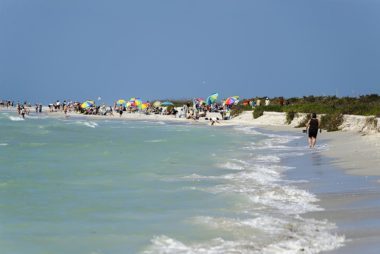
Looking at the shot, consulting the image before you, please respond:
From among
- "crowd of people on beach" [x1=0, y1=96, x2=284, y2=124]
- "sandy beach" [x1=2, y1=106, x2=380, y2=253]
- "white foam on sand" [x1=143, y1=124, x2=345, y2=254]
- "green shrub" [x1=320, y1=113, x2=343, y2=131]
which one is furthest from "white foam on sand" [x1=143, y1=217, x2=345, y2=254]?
"crowd of people on beach" [x1=0, y1=96, x2=284, y2=124]

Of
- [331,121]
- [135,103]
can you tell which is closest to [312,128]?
[331,121]

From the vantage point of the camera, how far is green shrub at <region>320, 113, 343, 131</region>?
33784 mm

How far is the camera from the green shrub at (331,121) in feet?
111

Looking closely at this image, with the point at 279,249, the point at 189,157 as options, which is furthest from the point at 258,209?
the point at 189,157

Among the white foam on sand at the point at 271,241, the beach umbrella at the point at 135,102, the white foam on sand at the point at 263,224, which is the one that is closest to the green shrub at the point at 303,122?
the white foam on sand at the point at 263,224

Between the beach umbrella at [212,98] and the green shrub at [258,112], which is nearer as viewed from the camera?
the green shrub at [258,112]

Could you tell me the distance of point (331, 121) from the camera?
3472 centimetres

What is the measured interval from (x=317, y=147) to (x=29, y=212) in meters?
15.1

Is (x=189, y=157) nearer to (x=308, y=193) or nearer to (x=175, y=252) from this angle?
(x=308, y=193)

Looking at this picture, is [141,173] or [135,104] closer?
[141,173]

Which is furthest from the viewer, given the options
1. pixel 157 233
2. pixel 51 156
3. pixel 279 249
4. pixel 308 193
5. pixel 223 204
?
pixel 51 156

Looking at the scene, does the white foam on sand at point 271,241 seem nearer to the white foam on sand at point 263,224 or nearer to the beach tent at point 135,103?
the white foam on sand at point 263,224

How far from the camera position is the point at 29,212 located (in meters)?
10.2

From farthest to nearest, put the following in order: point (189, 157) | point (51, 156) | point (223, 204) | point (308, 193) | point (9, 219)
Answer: point (51, 156), point (189, 157), point (308, 193), point (223, 204), point (9, 219)
